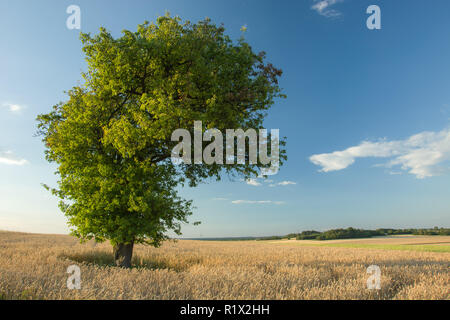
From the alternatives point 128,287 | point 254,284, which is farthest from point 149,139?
point 254,284

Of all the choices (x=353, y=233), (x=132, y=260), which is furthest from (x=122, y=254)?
(x=353, y=233)

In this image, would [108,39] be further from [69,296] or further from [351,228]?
[351,228]

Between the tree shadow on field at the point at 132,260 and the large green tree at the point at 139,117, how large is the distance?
235cm

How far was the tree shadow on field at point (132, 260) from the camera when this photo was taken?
1507cm

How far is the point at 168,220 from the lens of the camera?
1327 centimetres

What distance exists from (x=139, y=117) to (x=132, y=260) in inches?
390

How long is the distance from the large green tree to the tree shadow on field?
2350 millimetres

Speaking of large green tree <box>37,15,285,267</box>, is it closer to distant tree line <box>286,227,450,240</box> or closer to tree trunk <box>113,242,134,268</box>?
tree trunk <box>113,242,134,268</box>

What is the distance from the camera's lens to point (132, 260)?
1670cm

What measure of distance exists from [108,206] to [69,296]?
6845 millimetres

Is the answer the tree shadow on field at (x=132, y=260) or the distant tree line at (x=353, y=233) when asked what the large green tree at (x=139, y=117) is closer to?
the tree shadow on field at (x=132, y=260)

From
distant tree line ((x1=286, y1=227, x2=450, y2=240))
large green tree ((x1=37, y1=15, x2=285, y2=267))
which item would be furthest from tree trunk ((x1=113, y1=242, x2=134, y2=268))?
distant tree line ((x1=286, y1=227, x2=450, y2=240))

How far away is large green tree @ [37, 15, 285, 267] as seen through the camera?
12.1 m

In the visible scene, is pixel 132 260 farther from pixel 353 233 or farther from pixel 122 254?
pixel 353 233
